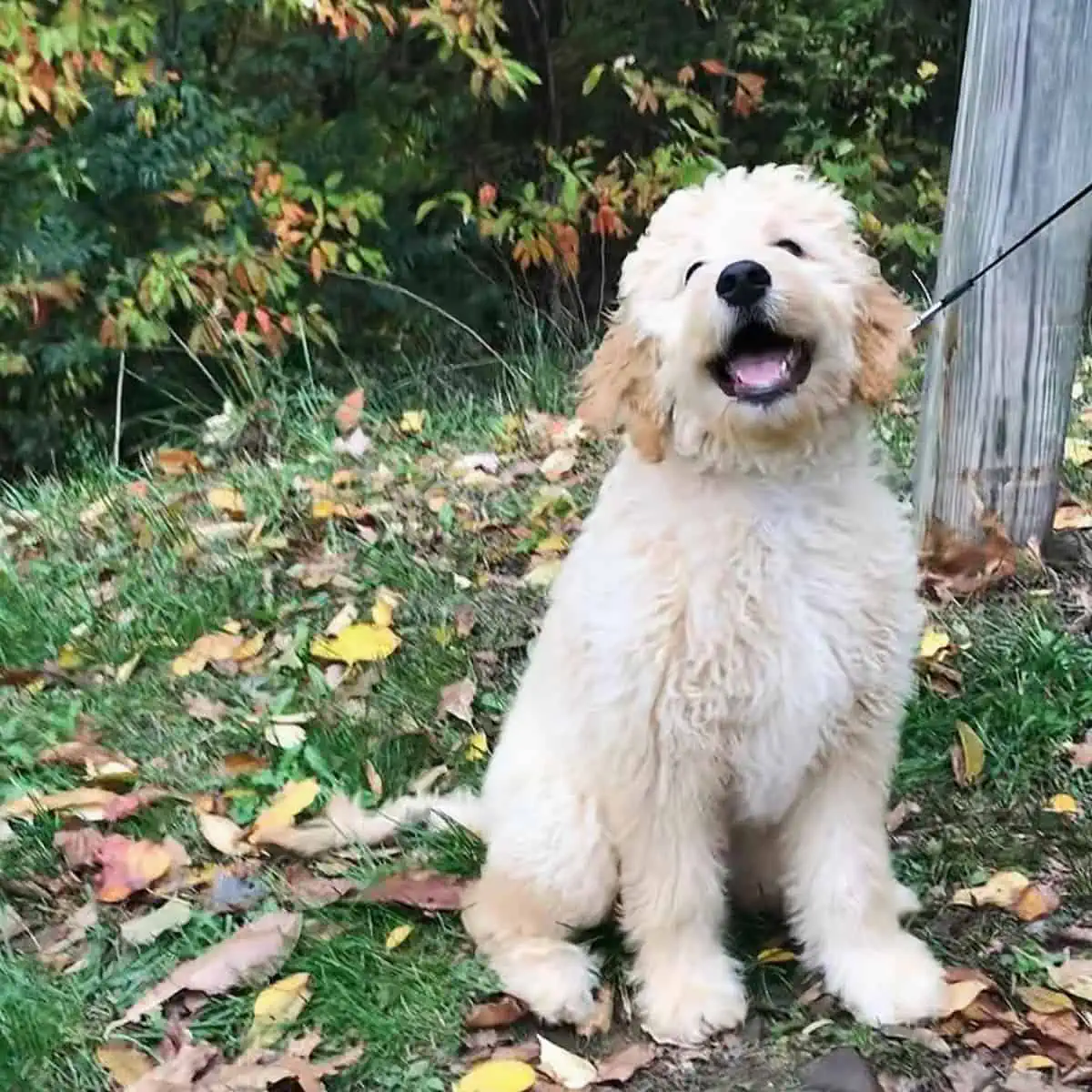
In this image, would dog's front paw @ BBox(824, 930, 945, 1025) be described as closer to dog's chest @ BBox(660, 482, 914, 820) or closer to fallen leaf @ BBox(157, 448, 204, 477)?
dog's chest @ BBox(660, 482, 914, 820)

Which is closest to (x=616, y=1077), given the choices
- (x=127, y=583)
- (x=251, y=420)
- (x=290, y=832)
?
(x=290, y=832)

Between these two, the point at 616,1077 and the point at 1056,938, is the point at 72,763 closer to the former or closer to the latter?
the point at 616,1077

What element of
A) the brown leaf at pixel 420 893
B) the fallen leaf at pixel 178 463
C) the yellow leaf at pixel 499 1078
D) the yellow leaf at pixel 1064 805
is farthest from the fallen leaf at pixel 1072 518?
the fallen leaf at pixel 178 463

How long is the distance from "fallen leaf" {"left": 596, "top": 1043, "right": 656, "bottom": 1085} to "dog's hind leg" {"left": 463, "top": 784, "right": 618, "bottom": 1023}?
0.33 ft

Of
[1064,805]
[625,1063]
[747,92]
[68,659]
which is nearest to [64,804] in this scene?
[68,659]

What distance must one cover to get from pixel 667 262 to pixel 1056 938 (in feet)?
4.92

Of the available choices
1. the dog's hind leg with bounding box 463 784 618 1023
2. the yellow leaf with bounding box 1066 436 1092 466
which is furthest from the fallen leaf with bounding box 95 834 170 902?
the yellow leaf with bounding box 1066 436 1092 466

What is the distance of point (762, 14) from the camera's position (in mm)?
7492

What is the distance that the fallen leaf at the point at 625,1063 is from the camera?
2533 mm

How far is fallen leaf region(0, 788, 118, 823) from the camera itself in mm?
3428

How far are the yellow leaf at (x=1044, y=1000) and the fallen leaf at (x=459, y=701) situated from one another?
156 cm

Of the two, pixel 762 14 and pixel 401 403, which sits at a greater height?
pixel 762 14

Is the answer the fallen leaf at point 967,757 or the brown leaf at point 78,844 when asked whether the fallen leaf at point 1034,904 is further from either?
the brown leaf at point 78,844

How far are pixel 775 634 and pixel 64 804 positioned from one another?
1.92m
